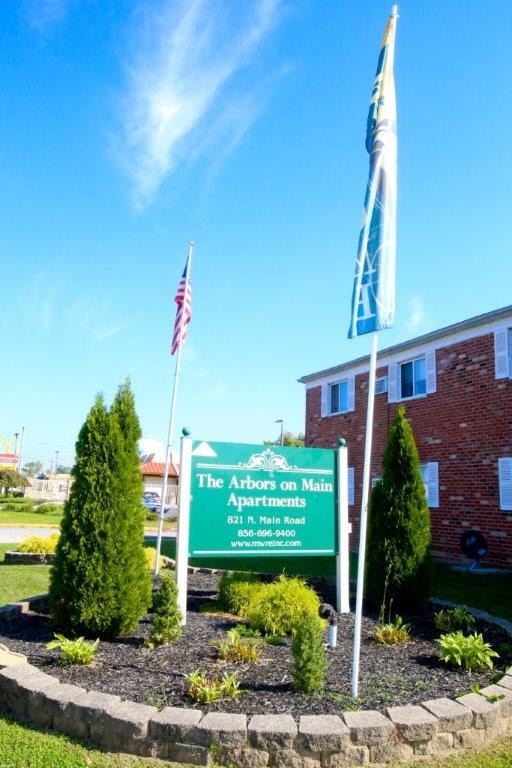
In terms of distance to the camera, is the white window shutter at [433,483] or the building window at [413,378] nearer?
the white window shutter at [433,483]

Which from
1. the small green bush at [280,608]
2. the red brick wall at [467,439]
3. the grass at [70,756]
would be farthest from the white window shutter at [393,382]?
the grass at [70,756]

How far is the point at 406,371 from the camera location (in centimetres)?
1709

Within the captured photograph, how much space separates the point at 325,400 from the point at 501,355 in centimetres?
713

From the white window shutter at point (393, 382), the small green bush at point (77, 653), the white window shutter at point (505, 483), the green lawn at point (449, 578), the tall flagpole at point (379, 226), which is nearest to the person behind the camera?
the small green bush at point (77, 653)

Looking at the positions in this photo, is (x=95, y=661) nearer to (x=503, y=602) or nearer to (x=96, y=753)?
(x=96, y=753)

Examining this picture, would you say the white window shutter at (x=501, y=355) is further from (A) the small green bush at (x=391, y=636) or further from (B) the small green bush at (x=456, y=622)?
(A) the small green bush at (x=391, y=636)

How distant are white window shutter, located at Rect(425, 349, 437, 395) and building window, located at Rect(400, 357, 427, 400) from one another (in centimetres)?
26

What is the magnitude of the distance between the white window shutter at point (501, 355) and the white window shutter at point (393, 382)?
11.7 ft

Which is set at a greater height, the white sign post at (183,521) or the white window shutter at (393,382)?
the white window shutter at (393,382)

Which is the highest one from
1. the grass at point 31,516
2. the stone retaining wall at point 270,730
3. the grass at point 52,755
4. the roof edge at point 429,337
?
the roof edge at point 429,337

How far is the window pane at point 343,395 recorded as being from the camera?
63.0ft

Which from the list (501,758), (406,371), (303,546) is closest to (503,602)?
(303,546)

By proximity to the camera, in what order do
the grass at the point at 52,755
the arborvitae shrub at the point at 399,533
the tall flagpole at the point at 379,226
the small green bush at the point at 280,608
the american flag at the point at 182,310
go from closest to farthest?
the grass at the point at 52,755
the tall flagpole at the point at 379,226
the small green bush at the point at 280,608
the arborvitae shrub at the point at 399,533
the american flag at the point at 182,310

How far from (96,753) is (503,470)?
39.5ft
